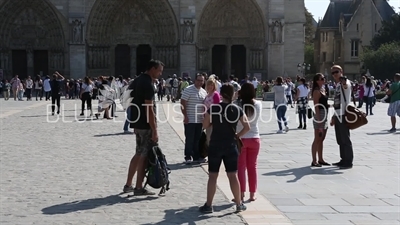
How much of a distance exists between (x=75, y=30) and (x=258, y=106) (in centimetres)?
→ 3701

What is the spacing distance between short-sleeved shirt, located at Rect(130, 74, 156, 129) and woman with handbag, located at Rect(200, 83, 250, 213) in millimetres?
1251

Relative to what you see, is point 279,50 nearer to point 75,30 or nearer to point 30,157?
point 75,30

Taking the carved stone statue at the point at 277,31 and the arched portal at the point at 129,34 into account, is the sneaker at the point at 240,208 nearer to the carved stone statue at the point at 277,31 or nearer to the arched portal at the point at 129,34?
the arched portal at the point at 129,34

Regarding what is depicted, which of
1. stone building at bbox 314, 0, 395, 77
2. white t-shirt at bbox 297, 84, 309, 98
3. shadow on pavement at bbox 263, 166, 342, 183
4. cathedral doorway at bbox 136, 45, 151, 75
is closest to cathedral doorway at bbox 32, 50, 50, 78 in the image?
cathedral doorway at bbox 136, 45, 151, 75

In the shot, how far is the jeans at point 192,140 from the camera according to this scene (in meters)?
13.3

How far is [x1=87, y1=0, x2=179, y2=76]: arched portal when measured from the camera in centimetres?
4669

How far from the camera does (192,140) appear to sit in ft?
44.0

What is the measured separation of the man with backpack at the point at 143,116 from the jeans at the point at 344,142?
439 centimetres

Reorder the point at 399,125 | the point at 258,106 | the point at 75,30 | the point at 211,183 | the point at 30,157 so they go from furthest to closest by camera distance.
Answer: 1. the point at 75,30
2. the point at 399,125
3. the point at 30,157
4. the point at 258,106
5. the point at 211,183

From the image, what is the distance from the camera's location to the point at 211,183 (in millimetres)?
8664

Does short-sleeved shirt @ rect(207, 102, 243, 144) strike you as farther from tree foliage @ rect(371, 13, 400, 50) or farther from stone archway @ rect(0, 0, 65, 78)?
tree foliage @ rect(371, 13, 400, 50)

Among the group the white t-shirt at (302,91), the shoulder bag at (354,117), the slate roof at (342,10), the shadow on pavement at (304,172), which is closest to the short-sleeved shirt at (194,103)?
the shadow on pavement at (304,172)

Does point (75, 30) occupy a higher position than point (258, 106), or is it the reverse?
point (75, 30)

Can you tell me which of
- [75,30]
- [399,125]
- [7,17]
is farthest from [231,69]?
[399,125]
